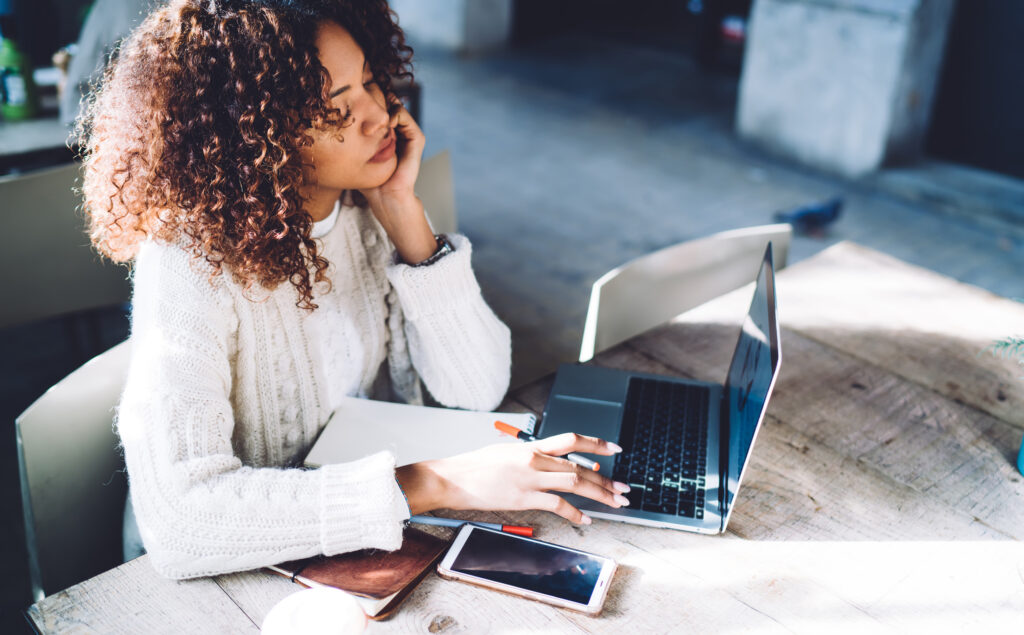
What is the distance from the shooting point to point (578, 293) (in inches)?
132

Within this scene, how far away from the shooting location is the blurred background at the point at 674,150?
2.63 metres

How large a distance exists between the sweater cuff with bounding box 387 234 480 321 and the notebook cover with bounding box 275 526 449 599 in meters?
0.46

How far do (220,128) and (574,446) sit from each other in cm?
62

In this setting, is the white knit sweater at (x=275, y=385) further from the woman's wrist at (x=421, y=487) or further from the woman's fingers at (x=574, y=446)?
the woman's fingers at (x=574, y=446)

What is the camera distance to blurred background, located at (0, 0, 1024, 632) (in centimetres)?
263

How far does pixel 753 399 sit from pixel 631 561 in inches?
10.2

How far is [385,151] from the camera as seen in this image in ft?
4.32

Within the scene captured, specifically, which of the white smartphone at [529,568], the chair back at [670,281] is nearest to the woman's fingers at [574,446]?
the white smartphone at [529,568]

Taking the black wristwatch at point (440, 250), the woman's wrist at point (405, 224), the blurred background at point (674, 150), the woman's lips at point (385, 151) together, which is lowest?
the blurred background at point (674, 150)

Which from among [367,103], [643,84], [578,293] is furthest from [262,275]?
[643,84]

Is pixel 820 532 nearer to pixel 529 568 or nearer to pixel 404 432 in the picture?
pixel 529 568

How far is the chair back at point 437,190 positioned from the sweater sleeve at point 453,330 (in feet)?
2.21

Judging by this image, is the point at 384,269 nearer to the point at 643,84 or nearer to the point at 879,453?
the point at 879,453

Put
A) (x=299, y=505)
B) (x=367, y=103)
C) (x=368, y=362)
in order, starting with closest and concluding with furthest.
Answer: (x=299, y=505) < (x=367, y=103) < (x=368, y=362)
